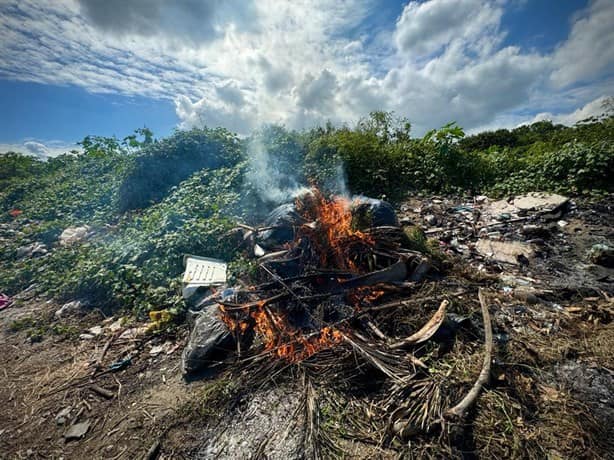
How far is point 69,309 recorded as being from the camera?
3.55 m

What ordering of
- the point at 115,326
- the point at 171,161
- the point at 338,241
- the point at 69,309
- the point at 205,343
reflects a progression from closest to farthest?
the point at 205,343 < the point at 115,326 < the point at 338,241 < the point at 69,309 < the point at 171,161

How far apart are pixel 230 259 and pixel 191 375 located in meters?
1.93

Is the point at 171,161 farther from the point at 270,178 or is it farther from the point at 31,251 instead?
the point at 31,251

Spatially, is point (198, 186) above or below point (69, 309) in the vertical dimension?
above

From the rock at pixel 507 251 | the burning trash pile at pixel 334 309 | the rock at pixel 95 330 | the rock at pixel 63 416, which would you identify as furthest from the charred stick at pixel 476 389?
the rock at pixel 95 330

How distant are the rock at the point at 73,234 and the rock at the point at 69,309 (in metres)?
2.47

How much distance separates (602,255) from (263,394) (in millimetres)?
4770

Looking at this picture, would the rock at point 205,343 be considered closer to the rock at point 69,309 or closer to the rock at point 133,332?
the rock at point 133,332

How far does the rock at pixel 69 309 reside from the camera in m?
3.49

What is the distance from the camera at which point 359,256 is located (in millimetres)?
3344

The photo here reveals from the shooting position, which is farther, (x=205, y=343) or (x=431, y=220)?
(x=431, y=220)

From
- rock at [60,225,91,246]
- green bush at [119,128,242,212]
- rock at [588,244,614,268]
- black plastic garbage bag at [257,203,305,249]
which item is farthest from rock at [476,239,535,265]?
rock at [60,225,91,246]

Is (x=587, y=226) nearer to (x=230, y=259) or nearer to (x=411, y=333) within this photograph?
(x=411, y=333)

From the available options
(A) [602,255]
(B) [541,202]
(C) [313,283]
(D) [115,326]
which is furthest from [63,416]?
(B) [541,202]
